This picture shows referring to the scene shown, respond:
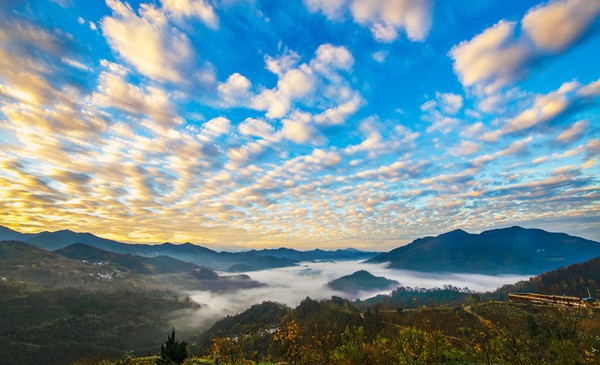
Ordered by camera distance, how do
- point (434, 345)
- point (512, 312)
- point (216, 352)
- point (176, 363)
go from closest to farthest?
1. point (434, 345)
2. point (176, 363)
3. point (216, 352)
4. point (512, 312)

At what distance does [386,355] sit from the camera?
21.0 metres

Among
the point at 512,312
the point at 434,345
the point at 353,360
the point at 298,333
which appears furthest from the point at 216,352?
the point at 512,312

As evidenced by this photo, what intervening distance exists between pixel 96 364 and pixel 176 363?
66.5 ft

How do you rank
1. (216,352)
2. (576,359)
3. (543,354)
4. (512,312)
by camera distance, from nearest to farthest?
(576,359) < (543,354) < (216,352) < (512,312)

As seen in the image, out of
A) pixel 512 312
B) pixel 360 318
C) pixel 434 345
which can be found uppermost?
pixel 434 345

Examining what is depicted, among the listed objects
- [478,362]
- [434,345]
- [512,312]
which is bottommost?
[512,312]

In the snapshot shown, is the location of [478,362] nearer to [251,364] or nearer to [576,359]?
[576,359]

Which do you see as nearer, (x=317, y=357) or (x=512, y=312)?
(x=317, y=357)

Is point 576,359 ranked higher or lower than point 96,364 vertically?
higher

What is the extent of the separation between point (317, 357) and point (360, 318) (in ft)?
501

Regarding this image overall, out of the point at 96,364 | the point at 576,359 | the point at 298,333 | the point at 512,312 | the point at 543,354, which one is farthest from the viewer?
the point at 512,312

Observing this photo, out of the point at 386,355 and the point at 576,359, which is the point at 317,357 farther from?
the point at 576,359

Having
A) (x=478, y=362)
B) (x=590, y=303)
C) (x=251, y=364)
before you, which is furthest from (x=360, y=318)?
(x=478, y=362)

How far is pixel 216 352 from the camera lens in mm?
33344
